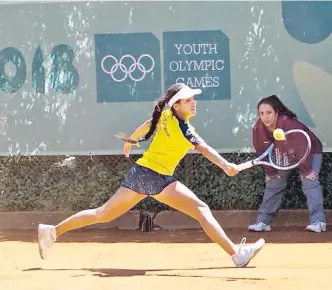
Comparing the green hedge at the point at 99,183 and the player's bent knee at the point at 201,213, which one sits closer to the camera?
the player's bent knee at the point at 201,213

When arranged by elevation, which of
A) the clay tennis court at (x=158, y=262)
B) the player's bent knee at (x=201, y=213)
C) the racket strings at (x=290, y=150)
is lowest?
the clay tennis court at (x=158, y=262)

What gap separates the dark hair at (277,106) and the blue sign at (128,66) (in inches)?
49.4

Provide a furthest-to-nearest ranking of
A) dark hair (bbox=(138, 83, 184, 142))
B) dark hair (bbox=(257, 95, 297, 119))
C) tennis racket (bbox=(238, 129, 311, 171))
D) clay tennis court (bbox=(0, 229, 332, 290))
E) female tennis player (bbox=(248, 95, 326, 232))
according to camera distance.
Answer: dark hair (bbox=(257, 95, 297, 119)) → female tennis player (bbox=(248, 95, 326, 232)) → tennis racket (bbox=(238, 129, 311, 171)) → dark hair (bbox=(138, 83, 184, 142)) → clay tennis court (bbox=(0, 229, 332, 290))

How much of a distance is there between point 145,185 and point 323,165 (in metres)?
3.40

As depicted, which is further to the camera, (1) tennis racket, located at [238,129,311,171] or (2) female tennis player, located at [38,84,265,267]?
(1) tennis racket, located at [238,129,311,171]

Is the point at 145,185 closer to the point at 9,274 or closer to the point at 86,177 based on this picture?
the point at 9,274

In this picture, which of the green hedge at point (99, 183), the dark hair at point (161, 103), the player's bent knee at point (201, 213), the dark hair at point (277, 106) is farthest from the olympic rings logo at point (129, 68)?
the player's bent knee at point (201, 213)

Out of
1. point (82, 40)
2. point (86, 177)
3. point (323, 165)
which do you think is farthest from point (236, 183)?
point (82, 40)

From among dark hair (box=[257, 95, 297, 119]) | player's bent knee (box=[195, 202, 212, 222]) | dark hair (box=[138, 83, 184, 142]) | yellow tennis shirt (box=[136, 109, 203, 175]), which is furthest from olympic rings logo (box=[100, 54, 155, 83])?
player's bent knee (box=[195, 202, 212, 222])

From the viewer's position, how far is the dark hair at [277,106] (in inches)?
334

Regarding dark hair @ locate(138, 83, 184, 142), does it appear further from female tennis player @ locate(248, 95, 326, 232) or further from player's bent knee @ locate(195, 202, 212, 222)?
female tennis player @ locate(248, 95, 326, 232)

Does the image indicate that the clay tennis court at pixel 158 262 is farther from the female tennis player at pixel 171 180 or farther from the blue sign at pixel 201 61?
the blue sign at pixel 201 61

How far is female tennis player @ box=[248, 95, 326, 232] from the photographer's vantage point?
8.39 metres

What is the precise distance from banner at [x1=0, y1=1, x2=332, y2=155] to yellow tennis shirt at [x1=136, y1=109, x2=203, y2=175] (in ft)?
8.85
